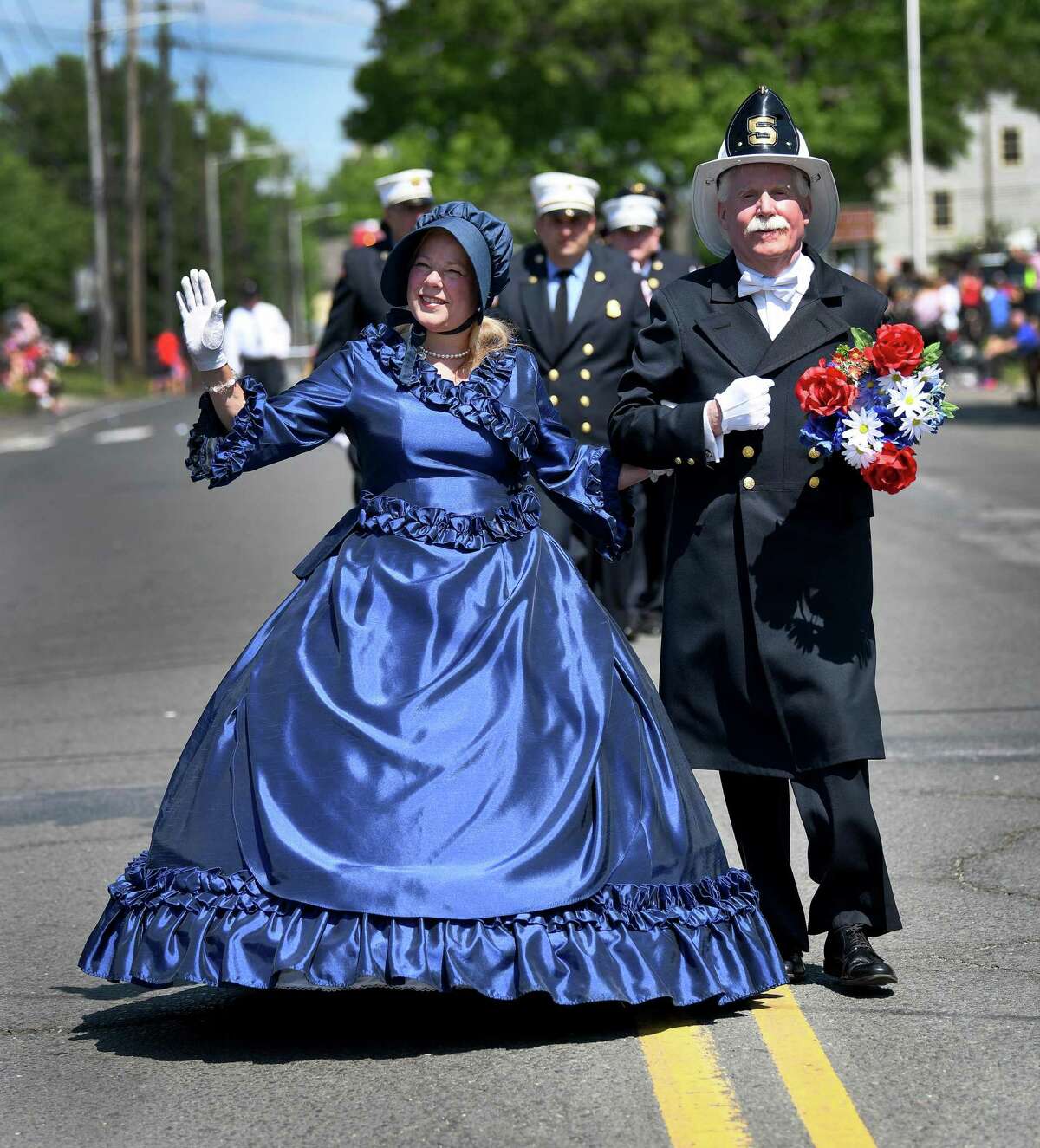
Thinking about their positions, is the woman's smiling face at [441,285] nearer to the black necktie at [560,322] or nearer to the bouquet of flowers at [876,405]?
the bouquet of flowers at [876,405]

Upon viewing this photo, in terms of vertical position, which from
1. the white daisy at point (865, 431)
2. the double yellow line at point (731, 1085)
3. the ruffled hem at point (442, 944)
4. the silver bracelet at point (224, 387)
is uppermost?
the silver bracelet at point (224, 387)

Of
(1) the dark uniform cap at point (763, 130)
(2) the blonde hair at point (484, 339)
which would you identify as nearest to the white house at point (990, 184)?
(2) the blonde hair at point (484, 339)

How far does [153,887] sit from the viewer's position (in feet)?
15.3

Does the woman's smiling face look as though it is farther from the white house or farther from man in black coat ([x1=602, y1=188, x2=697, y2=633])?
the white house

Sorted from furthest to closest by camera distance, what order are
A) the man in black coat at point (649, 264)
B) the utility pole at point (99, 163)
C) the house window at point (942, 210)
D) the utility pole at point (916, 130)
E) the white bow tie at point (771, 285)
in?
1. the house window at point (942, 210)
2. the utility pole at point (99, 163)
3. the utility pole at point (916, 130)
4. the man in black coat at point (649, 264)
5. the white bow tie at point (771, 285)

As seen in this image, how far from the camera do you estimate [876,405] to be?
4.81m

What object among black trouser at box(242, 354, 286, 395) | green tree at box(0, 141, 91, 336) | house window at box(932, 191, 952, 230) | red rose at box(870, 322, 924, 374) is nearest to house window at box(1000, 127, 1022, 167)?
house window at box(932, 191, 952, 230)

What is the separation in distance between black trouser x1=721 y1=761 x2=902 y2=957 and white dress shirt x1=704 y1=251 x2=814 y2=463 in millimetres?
1024

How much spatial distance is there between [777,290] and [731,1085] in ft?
5.93

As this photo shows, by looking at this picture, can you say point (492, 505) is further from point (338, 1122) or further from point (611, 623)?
point (338, 1122)

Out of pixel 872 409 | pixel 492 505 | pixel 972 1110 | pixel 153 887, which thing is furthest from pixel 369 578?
pixel 972 1110

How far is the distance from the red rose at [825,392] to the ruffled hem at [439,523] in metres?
0.75

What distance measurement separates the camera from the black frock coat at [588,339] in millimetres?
9555

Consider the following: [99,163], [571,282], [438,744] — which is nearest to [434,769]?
[438,744]
